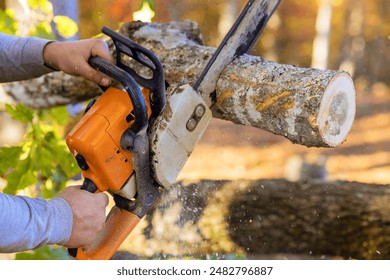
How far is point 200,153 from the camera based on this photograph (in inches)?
314

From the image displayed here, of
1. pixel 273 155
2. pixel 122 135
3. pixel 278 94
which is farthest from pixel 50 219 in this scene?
pixel 273 155

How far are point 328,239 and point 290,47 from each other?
910cm

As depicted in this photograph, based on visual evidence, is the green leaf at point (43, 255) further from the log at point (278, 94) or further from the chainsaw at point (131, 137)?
the log at point (278, 94)

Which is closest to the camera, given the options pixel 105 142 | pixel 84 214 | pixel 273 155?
pixel 84 214

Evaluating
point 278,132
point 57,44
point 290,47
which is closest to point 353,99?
point 278,132

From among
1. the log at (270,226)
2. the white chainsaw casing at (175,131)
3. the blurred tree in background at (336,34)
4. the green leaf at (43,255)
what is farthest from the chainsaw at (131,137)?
the blurred tree in background at (336,34)

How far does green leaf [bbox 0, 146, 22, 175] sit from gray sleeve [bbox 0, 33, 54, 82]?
1.63 ft

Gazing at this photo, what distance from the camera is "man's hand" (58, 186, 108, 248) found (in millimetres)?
1493

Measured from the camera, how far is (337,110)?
6.26ft

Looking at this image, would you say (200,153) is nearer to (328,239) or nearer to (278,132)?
(328,239)

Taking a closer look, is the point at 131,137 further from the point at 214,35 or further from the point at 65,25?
the point at 214,35

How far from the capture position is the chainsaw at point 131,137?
1.62 meters

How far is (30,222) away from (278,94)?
35.9 inches
